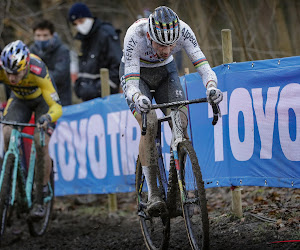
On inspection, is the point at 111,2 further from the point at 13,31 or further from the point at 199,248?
the point at 199,248

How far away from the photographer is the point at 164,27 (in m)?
5.21

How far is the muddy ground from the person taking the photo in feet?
19.1

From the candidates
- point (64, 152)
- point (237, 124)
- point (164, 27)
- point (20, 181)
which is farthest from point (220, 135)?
point (64, 152)

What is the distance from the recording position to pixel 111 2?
66.2ft

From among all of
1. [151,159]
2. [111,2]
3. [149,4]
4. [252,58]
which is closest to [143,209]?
[151,159]

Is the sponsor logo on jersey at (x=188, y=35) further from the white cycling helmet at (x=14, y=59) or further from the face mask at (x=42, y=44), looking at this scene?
the face mask at (x=42, y=44)

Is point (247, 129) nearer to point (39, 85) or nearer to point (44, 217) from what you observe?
point (39, 85)

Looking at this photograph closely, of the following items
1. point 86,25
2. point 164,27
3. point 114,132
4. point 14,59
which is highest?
point 86,25

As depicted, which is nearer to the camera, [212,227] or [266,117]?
[266,117]

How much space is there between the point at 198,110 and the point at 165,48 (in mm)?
1753

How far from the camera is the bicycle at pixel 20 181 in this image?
7.50m

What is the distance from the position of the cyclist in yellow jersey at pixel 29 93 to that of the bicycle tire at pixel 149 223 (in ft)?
6.72

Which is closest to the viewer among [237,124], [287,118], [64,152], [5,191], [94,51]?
[287,118]

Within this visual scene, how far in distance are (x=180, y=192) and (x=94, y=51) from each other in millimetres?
5027
